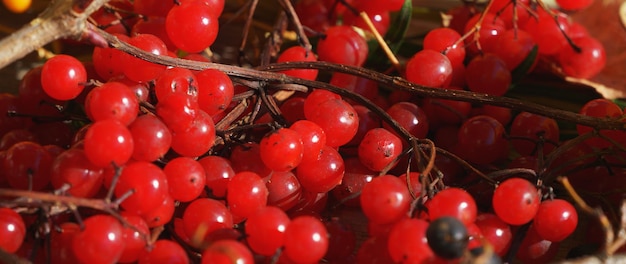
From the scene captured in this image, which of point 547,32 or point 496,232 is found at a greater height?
point 547,32

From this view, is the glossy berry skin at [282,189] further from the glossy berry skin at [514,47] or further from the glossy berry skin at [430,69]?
the glossy berry skin at [514,47]

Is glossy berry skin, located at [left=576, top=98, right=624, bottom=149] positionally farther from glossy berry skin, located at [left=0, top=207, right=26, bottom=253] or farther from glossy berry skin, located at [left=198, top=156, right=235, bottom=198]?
glossy berry skin, located at [left=0, top=207, right=26, bottom=253]

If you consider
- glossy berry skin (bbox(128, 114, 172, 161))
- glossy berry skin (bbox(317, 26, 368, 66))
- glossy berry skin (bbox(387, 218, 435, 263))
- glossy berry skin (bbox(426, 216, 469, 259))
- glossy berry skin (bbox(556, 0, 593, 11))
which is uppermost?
glossy berry skin (bbox(556, 0, 593, 11))

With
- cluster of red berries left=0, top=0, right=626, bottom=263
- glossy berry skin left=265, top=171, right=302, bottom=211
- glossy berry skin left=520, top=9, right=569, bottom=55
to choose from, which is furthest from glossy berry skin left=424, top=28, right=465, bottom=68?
glossy berry skin left=265, top=171, right=302, bottom=211

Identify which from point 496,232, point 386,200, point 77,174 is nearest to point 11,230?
point 77,174

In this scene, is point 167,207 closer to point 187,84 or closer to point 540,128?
point 187,84


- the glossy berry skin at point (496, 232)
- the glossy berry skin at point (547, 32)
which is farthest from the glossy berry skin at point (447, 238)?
the glossy berry skin at point (547, 32)

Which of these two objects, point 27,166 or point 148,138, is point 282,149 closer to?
point 148,138
